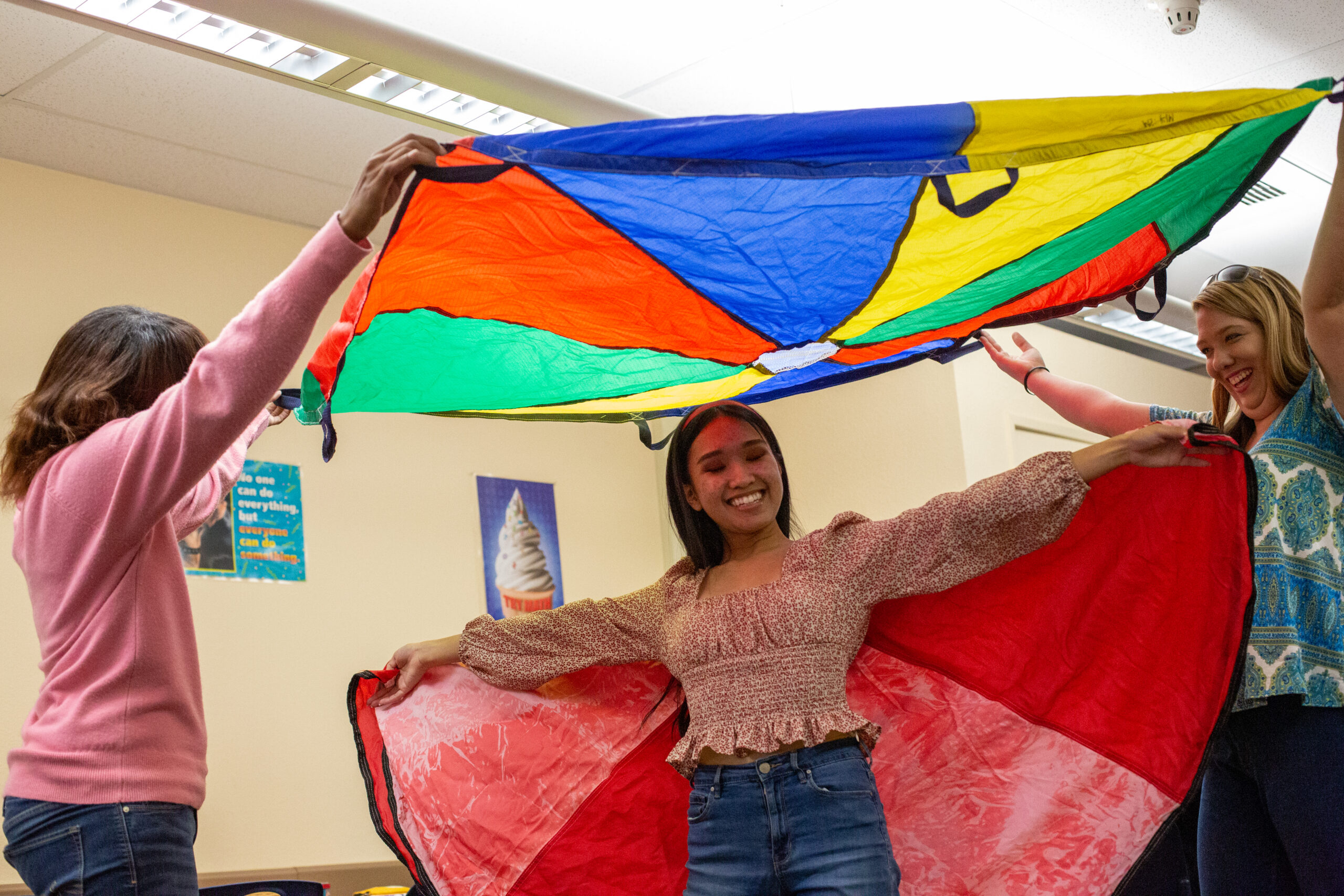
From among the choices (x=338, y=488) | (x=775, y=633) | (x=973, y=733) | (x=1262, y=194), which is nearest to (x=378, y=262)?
(x=775, y=633)

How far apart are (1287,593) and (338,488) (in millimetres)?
3176

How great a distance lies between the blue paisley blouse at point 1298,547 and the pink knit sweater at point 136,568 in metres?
1.50

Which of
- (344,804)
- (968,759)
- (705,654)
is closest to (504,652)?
(705,654)

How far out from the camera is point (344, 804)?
4.07 m

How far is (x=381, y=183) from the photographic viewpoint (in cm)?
158

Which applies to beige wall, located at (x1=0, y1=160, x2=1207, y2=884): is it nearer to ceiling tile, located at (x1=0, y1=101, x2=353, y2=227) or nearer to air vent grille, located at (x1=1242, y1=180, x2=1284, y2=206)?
ceiling tile, located at (x1=0, y1=101, x2=353, y2=227)

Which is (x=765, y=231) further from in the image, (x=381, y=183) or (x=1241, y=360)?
(x=1241, y=360)

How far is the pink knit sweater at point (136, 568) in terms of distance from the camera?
1.51m

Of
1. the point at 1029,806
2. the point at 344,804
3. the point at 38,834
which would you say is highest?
the point at 38,834

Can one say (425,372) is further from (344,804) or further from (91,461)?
(344,804)

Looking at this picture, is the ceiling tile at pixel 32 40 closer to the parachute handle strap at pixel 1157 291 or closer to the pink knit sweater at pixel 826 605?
the pink knit sweater at pixel 826 605

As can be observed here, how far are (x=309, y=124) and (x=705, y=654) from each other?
238 cm

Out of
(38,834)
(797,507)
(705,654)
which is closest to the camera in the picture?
(38,834)

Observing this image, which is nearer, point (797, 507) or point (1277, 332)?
point (1277, 332)
